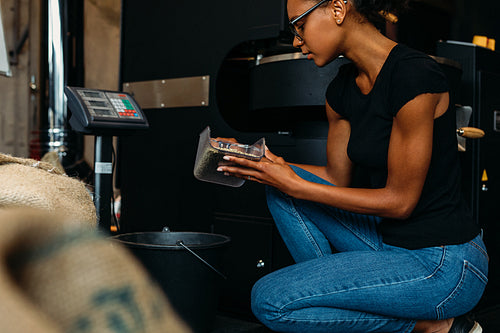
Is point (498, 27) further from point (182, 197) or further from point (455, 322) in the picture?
point (455, 322)

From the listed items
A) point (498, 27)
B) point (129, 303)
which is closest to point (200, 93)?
point (129, 303)

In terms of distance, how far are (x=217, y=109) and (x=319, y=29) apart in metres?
0.87

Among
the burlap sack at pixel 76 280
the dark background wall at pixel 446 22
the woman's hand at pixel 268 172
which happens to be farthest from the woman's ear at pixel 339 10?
the burlap sack at pixel 76 280

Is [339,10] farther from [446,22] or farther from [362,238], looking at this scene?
[446,22]

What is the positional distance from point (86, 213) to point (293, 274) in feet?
1.96

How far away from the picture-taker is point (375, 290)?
1186 mm

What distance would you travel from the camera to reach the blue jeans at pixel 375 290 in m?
1.19

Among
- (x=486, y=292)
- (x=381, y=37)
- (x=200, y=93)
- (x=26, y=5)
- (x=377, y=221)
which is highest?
(x=26, y=5)

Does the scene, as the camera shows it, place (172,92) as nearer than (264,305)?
No

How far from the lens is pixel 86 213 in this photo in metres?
0.85

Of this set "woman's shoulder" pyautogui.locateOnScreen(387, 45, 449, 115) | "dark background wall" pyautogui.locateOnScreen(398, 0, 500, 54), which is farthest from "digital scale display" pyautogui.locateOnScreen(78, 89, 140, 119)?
"dark background wall" pyautogui.locateOnScreen(398, 0, 500, 54)

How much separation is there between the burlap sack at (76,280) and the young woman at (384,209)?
101 centimetres

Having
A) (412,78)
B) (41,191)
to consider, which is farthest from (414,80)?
(41,191)

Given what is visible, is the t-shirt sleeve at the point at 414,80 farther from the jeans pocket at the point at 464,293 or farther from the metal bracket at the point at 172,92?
the metal bracket at the point at 172,92
